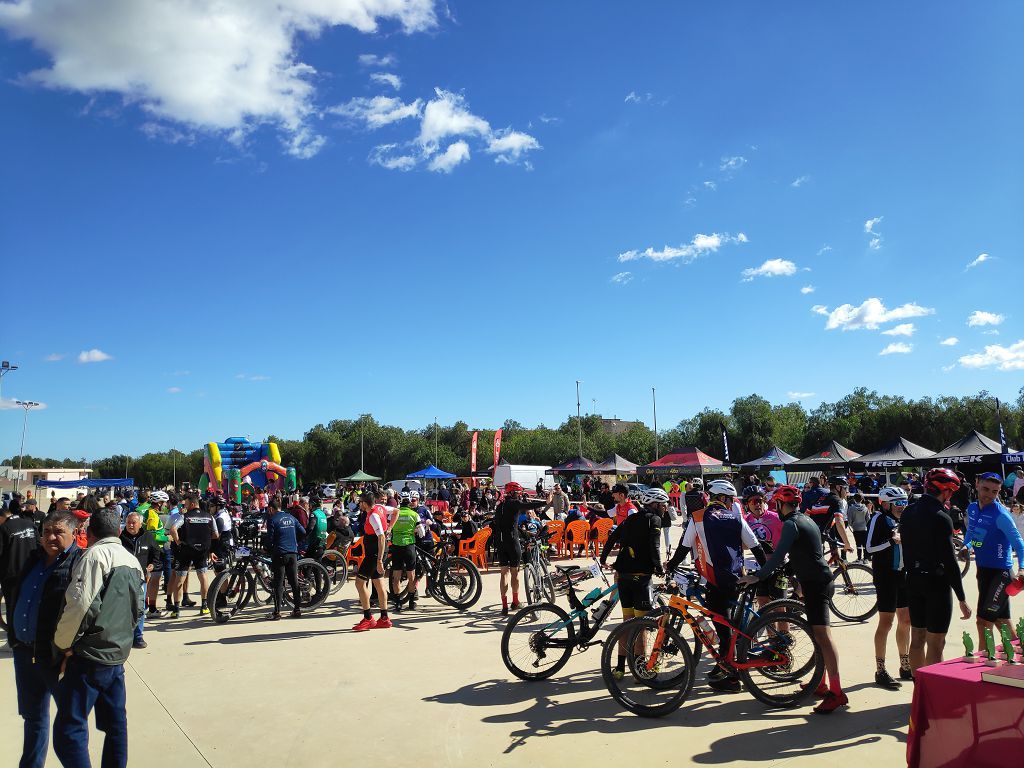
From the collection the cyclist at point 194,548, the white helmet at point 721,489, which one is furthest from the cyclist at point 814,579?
the cyclist at point 194,548

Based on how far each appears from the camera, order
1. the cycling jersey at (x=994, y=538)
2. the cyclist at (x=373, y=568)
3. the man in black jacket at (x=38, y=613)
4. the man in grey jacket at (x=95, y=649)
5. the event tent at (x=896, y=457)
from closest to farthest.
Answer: the man in grey jacket at (x=95, y=649), the man in black jacket at (x=38, y=613), the cycling jersey at (x=994, y=538), the cyclist at (x=373, y=568), the event tent at (x=896, y=457)

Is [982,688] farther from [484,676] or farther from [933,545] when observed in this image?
[484,676]

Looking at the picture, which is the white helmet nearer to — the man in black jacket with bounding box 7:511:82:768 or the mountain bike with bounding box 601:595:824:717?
the mountain bike with bounding box 601:595:824:717

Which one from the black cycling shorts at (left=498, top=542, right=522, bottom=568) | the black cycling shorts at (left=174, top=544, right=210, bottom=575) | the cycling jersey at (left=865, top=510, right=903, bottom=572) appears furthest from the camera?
the black cycling shorts at (left=174, top=544, right=210, bottom=575)

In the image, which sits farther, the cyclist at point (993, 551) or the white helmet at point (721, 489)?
the white helmet at point (721, 489)

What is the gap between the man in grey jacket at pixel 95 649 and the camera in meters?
3.41

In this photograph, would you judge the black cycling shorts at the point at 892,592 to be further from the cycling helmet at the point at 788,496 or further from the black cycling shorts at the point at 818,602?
the cycling helmet at the point at 788,496

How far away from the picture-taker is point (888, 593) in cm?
592

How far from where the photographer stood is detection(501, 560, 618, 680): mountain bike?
602cm

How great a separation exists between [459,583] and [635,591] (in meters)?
4.20

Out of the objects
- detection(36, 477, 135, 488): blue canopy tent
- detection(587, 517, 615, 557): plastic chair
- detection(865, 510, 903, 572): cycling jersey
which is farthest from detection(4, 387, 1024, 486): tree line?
detection(865, 510, 903, 572): cycling jersey

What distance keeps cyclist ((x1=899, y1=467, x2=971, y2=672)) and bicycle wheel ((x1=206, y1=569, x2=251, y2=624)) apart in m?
8.07

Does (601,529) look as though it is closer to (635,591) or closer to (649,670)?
(635,591)

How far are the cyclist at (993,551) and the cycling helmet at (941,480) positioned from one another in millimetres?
749
